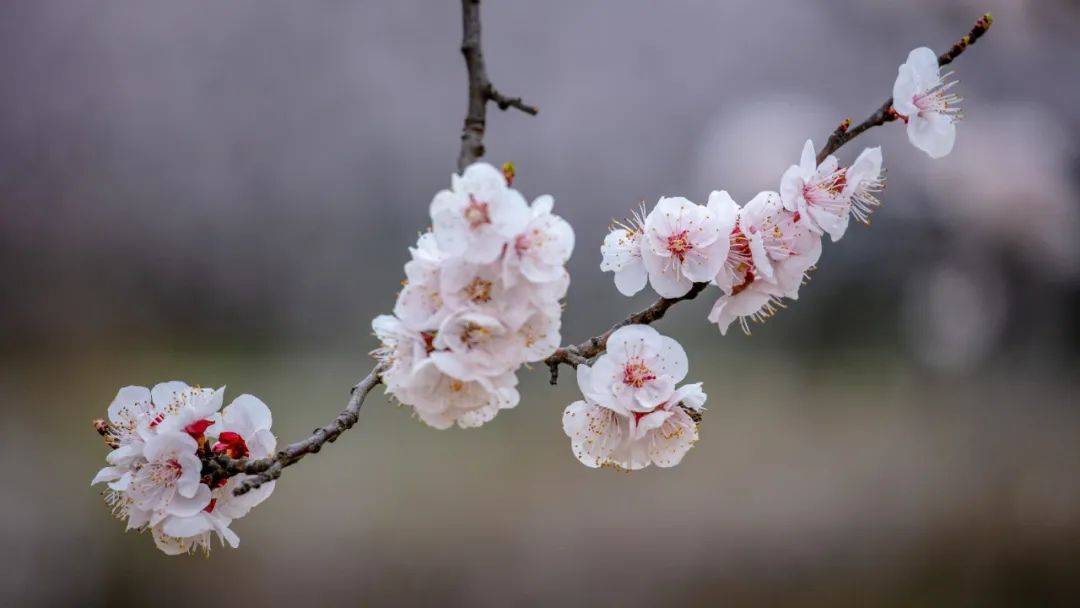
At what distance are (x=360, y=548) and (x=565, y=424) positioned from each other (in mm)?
1099

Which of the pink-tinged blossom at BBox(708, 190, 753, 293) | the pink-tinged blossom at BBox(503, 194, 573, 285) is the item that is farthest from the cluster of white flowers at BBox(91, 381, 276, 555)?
the pink-tinged blossom at BBox(708, 190, 753, 293)

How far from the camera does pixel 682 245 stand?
694 millimetres

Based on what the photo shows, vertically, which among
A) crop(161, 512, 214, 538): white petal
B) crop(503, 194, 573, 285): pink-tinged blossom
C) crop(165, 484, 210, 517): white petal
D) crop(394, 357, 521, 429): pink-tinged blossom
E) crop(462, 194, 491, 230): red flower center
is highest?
crop(462, 194, 491, 230): red flower center

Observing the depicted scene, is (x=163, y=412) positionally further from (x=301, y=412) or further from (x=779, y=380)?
(x=779, y=380)

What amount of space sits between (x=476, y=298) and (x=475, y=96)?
0.52 feet

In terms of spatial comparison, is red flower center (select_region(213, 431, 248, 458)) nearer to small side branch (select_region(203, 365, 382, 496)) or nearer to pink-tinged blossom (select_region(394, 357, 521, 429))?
small side branch (select_region(203, 365, 382, 496))

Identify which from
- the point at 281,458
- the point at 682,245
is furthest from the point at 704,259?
the point at 281,458

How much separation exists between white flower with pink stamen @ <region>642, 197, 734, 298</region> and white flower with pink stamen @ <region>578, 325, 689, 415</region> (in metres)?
0.05

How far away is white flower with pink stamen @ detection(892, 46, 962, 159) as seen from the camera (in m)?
0.71

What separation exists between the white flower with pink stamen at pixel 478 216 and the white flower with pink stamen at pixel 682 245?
0.21 meters

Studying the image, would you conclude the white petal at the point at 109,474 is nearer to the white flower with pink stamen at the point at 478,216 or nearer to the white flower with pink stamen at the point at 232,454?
the white flower with pink stamen at the point at 232,454

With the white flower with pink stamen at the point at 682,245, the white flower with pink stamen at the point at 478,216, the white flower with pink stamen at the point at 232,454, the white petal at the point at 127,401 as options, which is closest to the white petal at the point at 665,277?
the white flower with pink stamen at the point at 682,245

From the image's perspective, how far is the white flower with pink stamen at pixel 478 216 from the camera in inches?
20.6

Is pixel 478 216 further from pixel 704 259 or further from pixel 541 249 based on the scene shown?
pixel 704 259
